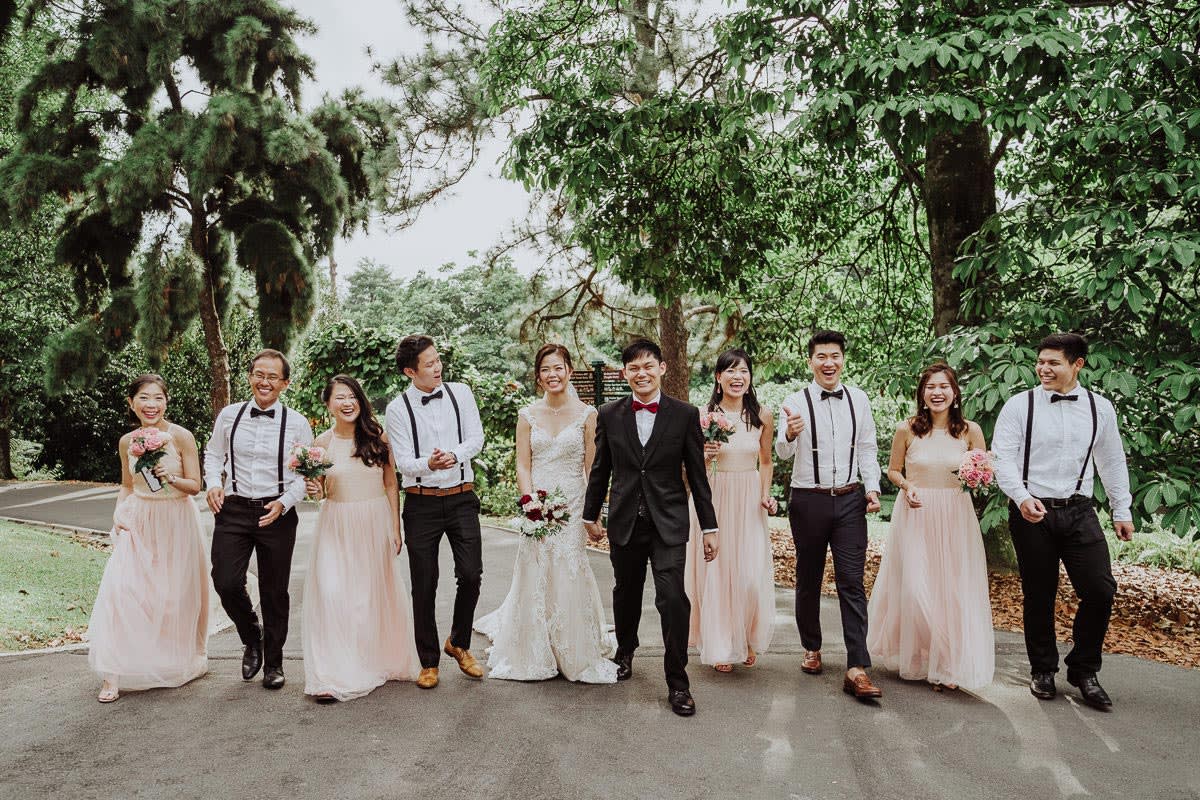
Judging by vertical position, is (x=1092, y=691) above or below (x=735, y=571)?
below

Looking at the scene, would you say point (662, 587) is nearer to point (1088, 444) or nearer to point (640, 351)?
point (640, 351)

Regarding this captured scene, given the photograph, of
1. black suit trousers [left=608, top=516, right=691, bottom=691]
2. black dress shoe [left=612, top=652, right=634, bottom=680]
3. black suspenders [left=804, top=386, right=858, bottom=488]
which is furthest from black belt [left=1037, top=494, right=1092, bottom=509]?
black dress shoe [left=612, top=652, right=634, bottom=680]

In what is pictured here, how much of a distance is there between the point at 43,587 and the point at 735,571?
282 inches

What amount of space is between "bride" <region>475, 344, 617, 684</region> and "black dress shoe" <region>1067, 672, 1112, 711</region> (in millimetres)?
2692

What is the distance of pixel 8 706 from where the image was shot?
4926mm

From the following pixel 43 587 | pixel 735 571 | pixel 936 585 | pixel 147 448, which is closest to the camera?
pixel 147 448

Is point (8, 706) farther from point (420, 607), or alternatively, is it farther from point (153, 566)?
point (420, 607)

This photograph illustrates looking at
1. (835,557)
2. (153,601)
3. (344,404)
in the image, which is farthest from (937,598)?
(153,601)

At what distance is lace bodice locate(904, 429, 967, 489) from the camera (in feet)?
17.2

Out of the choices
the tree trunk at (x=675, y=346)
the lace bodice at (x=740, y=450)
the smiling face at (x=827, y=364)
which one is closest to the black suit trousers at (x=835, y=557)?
the lace bodice at (x=740, y=450)

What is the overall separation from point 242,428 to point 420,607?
1.57 meters

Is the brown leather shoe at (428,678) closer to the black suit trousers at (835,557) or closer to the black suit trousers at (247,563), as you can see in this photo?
the black suit trousers at (247,563)

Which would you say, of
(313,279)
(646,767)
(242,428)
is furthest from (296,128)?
(646,767)

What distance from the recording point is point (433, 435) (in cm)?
532
